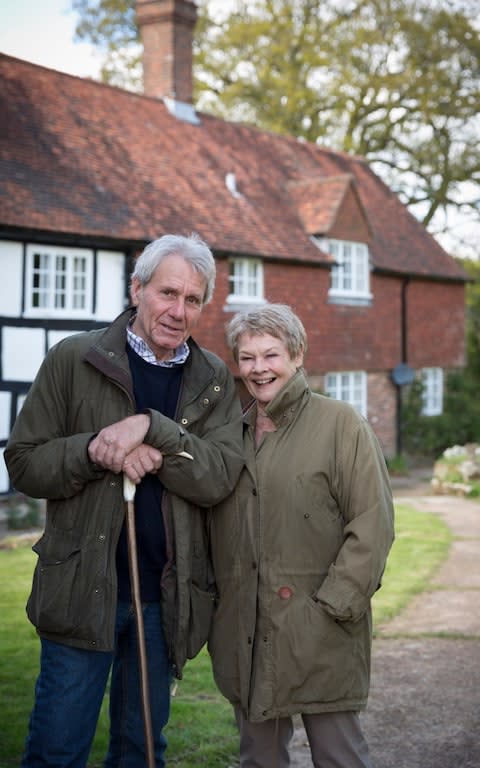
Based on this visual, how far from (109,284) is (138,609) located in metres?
12.0

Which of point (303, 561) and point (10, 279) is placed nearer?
point (303, 561)

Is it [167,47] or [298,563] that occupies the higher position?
[167,47]

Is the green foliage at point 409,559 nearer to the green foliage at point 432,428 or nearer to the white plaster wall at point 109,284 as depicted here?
the white plaster wall at point 109,284

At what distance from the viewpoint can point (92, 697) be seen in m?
3.28

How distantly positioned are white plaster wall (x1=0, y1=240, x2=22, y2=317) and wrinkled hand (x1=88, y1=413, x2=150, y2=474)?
35.6ft

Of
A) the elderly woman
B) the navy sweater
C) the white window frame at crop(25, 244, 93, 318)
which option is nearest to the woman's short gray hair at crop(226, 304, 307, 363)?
the elderly woman

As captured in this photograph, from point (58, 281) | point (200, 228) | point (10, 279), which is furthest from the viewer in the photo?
point (200, 228)

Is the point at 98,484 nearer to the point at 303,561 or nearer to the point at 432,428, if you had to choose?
the point at 303,561

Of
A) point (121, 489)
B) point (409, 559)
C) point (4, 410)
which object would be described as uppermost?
point (4, 410)

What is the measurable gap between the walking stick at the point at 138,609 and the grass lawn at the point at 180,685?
1499mm

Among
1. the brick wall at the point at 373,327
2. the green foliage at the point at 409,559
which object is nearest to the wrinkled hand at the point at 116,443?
the green foliage at the point at 409,559

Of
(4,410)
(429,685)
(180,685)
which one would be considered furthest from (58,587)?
(4,410)

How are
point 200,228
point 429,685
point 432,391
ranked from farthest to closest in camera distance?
point 432,391 < point 200,228 < point 429,685

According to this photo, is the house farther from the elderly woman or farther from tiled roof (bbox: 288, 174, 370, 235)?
the elderly woman
